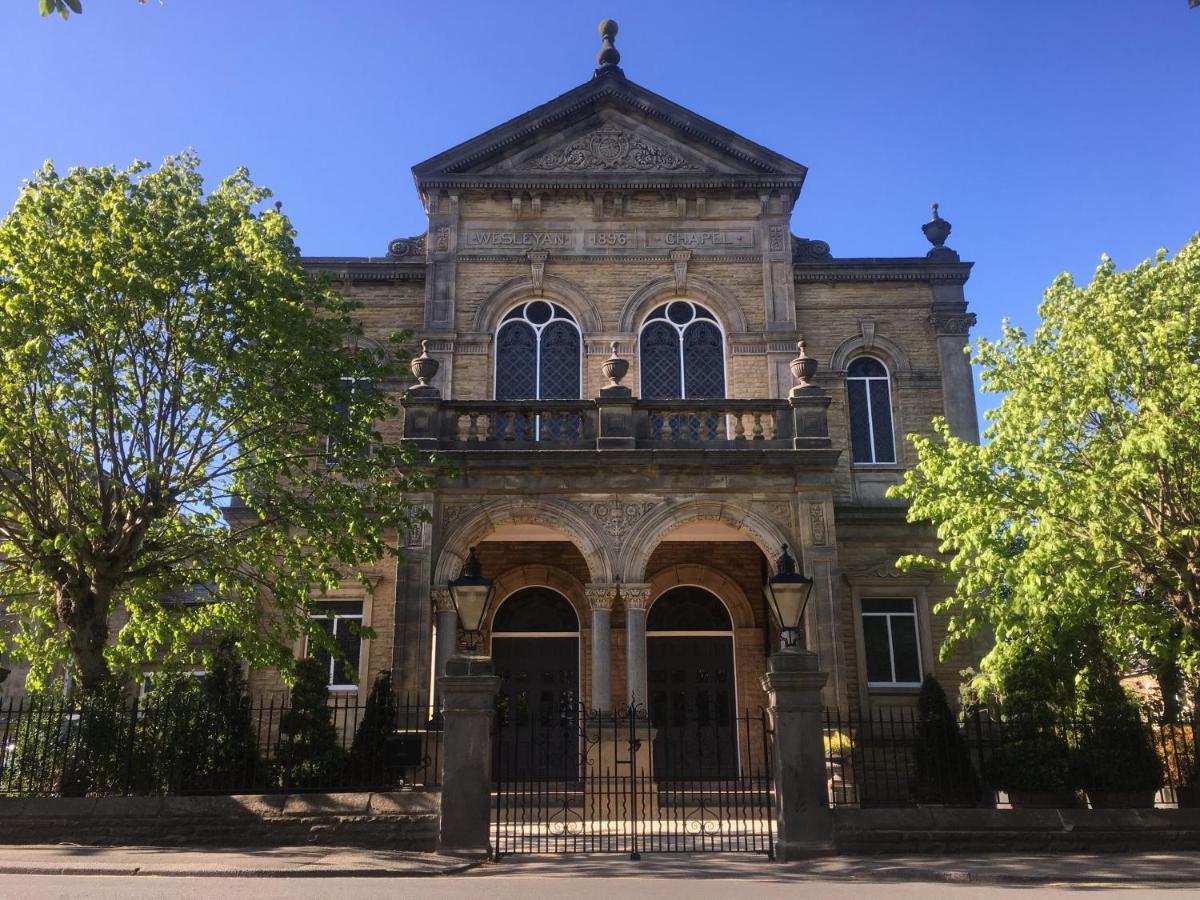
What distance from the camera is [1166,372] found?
14688mm

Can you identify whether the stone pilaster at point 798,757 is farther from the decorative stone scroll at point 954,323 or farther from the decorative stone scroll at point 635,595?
the decorative stone scroll at point 954,323

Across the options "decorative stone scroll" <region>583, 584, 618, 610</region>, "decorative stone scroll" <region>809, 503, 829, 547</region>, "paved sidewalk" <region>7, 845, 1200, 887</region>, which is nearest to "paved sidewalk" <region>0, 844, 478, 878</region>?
"paved sidewalk" <region>7, 845, 1200, 887</region>

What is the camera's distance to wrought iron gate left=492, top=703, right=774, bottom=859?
12.3m

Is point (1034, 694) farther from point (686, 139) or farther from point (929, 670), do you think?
point (686, 139)

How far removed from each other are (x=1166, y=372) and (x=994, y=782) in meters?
6.33

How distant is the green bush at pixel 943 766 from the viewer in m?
15.0

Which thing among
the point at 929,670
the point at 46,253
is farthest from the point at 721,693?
the point at 46,253

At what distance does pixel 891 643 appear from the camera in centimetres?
1956

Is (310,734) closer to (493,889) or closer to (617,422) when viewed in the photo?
(493,889)

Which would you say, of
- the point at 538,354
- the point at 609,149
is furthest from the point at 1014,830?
the point at 609,149

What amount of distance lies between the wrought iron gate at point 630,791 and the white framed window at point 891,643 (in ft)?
8.34

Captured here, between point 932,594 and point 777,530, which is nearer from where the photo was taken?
point 777,530

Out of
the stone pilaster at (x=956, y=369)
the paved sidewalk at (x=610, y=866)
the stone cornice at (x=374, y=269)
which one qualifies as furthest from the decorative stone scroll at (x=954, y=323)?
the paved sidewalk at (x=610, y=866)

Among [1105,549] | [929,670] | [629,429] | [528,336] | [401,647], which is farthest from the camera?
[528,336]
